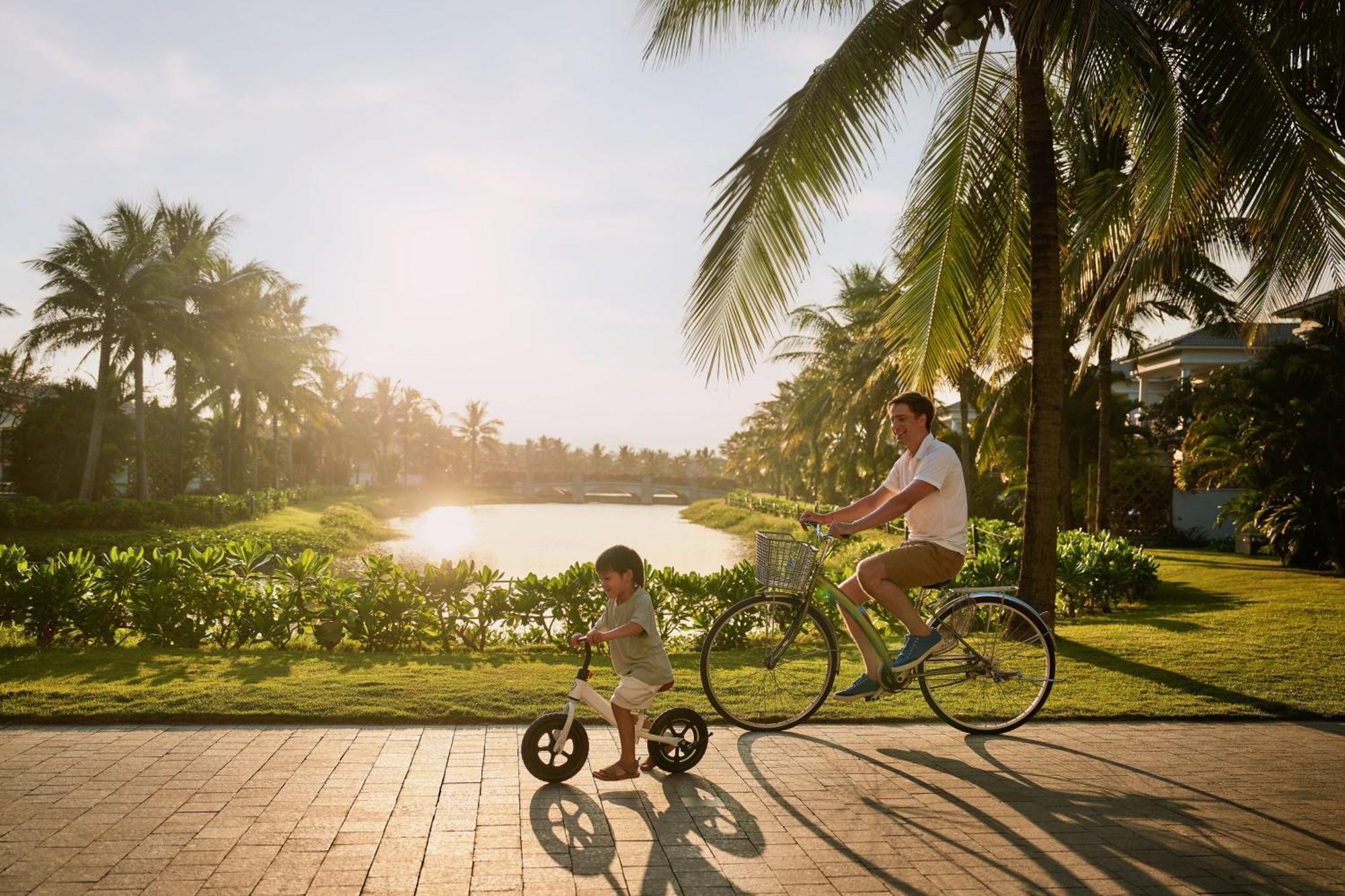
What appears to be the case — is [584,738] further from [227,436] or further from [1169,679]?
[227,436]

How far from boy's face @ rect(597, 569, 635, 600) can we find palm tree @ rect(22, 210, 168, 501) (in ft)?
114

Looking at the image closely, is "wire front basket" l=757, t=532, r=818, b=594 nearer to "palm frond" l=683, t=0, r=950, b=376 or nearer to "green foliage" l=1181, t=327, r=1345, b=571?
"palm frond" l=683, t=0, r=950, b=376

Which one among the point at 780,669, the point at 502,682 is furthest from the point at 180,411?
the point at 780,669

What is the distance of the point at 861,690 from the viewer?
575 cm

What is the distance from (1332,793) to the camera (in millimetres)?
4816

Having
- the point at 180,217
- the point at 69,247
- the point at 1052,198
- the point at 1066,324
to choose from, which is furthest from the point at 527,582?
Result: the point at 180,217

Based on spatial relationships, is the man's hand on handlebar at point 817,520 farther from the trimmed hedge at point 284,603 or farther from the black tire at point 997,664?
the trimmed hedge at point 284,603

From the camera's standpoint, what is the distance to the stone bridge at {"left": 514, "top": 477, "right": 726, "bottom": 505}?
316 feet

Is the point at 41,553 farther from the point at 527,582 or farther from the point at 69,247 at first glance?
the point at 527,582

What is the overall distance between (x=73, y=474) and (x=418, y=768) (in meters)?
38.3

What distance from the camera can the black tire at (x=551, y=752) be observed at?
15.7ft

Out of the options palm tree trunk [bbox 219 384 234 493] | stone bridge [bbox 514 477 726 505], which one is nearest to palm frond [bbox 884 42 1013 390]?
palm tree trunk [bbox 219 384 234 493]

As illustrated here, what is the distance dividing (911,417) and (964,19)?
419cm

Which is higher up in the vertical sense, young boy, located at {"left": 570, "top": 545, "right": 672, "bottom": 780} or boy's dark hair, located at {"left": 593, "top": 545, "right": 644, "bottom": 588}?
boy's dark hair, located at {"left": 593, "top": 545, "right": 644, "bottom": 588}
